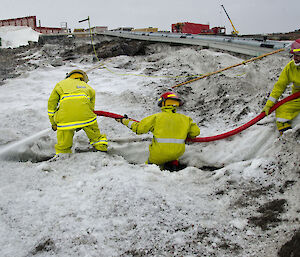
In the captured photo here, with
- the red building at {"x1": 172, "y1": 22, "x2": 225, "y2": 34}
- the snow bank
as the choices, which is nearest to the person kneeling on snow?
the red building at {"x1": 172, "y1": 22, "x2": 225, "y2": 34}

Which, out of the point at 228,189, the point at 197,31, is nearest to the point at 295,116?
the point at 228,189

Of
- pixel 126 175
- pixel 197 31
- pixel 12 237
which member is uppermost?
pixel 197 31

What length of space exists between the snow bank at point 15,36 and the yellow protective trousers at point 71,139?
85.1ft

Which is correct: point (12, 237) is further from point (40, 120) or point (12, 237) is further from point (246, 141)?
point (40, 120)

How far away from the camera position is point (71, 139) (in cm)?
385

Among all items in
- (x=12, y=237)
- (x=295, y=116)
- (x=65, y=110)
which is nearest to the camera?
(x=12, y=237)

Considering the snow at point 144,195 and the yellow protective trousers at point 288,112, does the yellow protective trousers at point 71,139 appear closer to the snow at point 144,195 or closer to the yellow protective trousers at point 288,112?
the snow at point 144,195

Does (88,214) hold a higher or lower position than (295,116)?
lower

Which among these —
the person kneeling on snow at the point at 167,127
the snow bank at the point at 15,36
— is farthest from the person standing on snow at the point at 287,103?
the snow bank at the point at 15,36

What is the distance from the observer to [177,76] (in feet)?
26.9

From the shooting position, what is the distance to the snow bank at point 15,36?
25.1m

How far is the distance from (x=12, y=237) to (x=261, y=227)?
203 centimetres

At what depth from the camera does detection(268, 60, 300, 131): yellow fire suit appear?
3.31 meters

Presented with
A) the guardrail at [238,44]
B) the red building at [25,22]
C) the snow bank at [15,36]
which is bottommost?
the guardrail at [238,44]
